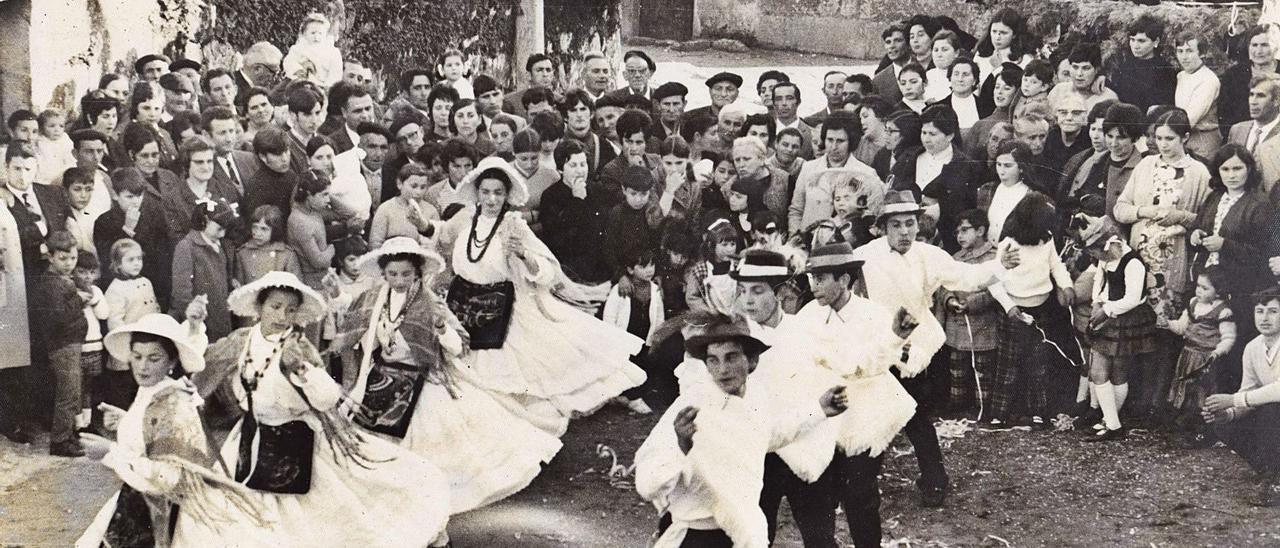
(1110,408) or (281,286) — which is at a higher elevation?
(281,286)

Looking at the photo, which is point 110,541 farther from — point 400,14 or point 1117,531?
point 1117,531

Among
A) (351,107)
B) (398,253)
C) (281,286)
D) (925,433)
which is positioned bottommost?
(925,433)

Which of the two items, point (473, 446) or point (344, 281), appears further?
point (344, 281)

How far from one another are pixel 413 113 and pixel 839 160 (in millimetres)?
1804

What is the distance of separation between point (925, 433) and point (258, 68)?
3.11 metres

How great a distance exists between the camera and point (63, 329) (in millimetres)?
6637

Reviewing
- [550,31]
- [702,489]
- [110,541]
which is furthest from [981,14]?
[110,541]

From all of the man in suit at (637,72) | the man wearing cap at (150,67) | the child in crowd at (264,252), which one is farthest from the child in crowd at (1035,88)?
the man wearing cap at (150,67)

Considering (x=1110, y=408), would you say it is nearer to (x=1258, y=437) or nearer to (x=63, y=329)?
(x=1258, y=437)

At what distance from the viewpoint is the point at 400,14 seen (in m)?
6.99

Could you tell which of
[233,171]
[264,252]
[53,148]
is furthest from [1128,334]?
[53,148]

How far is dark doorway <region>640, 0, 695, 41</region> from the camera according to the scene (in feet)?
22.6

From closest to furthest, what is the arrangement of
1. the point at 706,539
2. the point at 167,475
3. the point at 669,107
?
the point at 706,539 → the point at 167,475 → the point at 669,107

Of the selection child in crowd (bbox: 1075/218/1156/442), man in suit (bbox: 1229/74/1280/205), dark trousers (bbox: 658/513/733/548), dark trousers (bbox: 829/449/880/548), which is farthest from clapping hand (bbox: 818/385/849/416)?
man in suit (bbox: 1229/74/1280/205)
